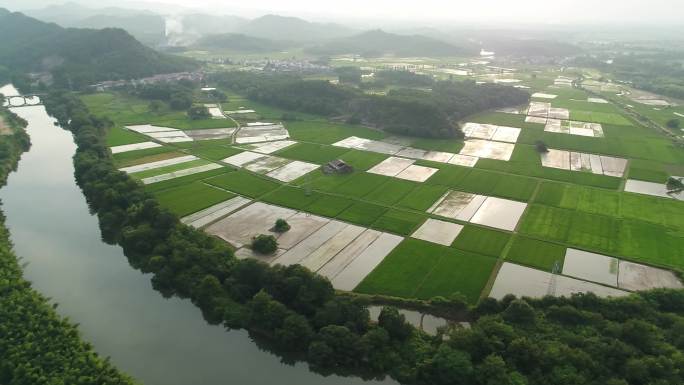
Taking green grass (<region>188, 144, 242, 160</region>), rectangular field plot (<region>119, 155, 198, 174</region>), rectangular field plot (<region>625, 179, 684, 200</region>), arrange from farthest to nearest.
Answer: green grass (<region>188, 144, 242, 160</region>)
rectangular field plot (<region>119, 155, 198, 174</region>)
rectangular field plot (<region>625, 179, 684, 200</region>)

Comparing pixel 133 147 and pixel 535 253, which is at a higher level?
pixel 133 147

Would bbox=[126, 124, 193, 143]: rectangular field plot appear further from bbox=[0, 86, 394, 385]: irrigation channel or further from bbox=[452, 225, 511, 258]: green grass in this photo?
bbox=[452, 225, 511, 258]: green grass

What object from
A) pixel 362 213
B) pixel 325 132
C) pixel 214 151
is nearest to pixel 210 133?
pixel 214 151

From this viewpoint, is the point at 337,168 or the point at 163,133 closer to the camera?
the point at 337,168

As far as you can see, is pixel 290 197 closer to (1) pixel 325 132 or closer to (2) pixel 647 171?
(1) pixel 325 132

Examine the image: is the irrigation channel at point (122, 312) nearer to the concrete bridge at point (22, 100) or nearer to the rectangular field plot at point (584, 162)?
the rectangular field plot at point (584, 162)

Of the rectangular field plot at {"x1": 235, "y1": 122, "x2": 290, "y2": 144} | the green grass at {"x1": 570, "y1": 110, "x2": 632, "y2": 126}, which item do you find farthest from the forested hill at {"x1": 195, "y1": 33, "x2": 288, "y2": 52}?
the green grass at {"x1": 570, "y1": 110, "x2": 632, "y2": 126}

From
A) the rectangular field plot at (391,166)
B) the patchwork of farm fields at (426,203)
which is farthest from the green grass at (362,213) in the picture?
the rectangular field plot at (391,166)
